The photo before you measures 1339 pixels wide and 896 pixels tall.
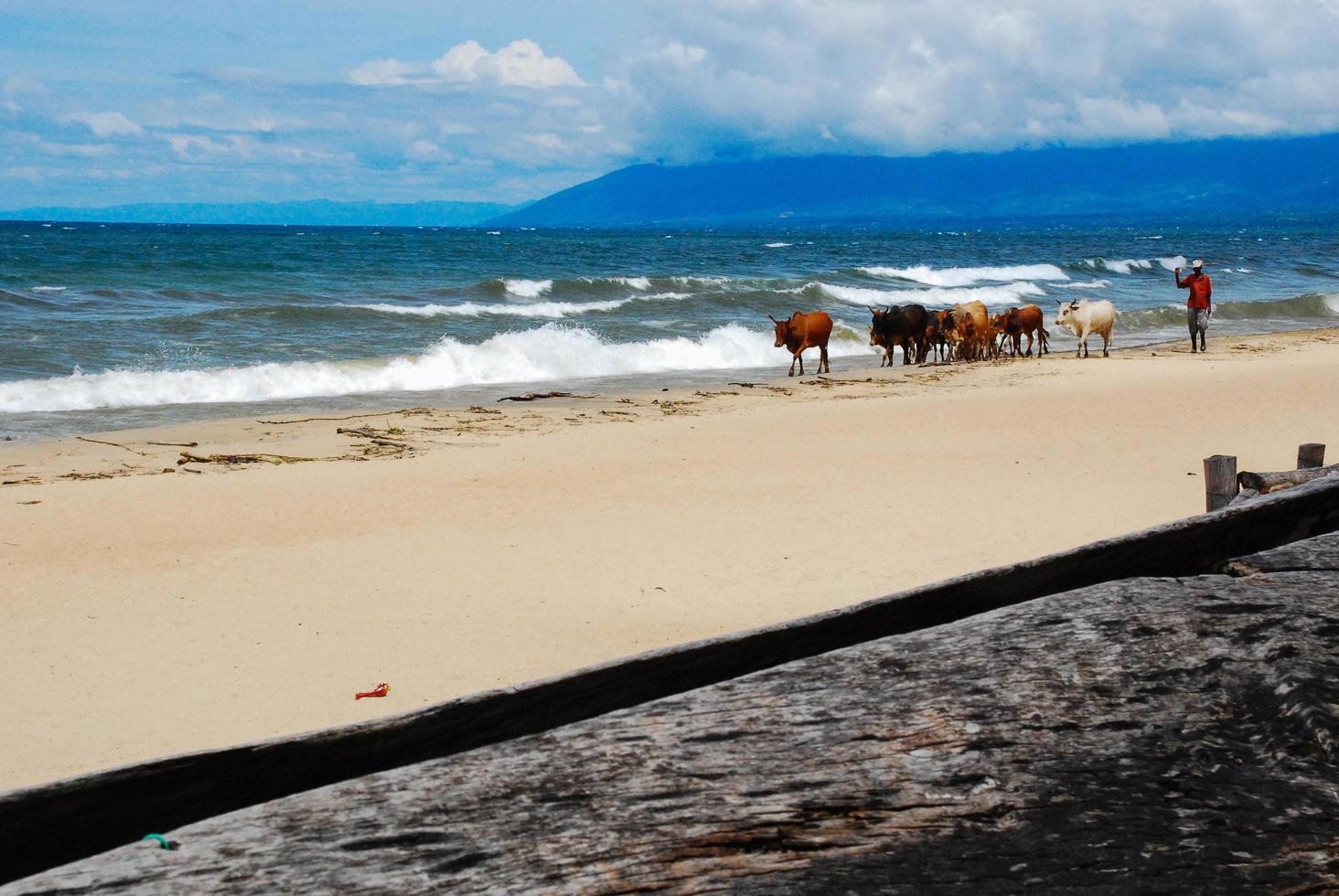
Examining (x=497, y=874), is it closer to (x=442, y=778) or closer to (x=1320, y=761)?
(x=442, y=778)

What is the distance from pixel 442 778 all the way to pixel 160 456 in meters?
11.5

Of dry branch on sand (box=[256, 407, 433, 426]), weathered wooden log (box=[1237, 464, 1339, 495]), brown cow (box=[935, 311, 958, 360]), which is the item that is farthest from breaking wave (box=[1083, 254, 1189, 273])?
weathered wooden log (box=[1237, 464, 1339, 495])

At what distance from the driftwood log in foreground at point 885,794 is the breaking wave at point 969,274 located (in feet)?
144

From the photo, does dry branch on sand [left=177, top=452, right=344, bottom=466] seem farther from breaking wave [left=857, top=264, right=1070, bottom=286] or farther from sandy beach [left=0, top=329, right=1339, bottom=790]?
breaking wave [left=857, top=264, right=1070, bottom=286]

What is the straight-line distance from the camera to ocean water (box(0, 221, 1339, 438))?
58.2ft

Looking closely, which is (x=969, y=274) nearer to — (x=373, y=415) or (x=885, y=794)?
(x=373, y=415)

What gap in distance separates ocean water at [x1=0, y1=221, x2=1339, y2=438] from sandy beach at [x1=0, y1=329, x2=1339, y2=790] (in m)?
3.71

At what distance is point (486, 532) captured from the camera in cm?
857

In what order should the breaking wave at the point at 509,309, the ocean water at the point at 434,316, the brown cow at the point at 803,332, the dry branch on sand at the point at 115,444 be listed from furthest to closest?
the breaking wave at the point at 509,309 → the brown cow at the point at 803,332 → the ocean water at the point at 434,316 → the dry branch on sand at the point at 115,444

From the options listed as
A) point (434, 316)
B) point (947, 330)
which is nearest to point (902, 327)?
point (947, 330)

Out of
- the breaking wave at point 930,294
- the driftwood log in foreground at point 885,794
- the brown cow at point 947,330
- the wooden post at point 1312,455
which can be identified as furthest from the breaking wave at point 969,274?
the driftwood log in foreground at point 885,794

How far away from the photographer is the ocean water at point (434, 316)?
17.8 m

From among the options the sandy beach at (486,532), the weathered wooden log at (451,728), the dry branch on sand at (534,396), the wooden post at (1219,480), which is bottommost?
the sandy beach at (486,532)

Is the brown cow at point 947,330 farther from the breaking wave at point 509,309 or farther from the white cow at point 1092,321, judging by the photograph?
the breaking wave at point 509,309
